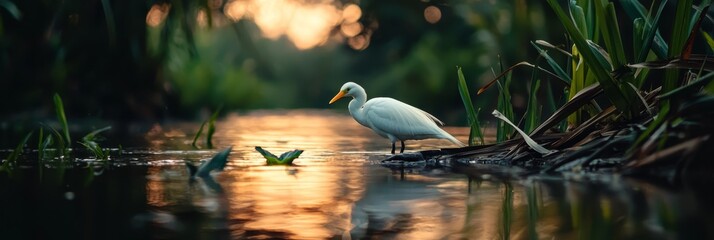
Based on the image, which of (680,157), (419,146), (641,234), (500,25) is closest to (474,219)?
(641,234)

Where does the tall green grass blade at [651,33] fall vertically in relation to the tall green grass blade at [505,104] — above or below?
above

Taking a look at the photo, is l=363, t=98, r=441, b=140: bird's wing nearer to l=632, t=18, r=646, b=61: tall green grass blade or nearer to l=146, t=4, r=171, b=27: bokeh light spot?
l=632, t=18, r=646, b=61: tall green grass blade

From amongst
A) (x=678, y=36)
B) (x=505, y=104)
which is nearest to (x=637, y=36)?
(x=678, y=36)

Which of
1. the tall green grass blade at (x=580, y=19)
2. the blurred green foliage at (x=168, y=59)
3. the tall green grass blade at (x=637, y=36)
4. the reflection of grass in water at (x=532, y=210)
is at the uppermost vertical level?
the blurred green foliage at (x=168, y=59)

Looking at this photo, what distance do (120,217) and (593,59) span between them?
10.6ft

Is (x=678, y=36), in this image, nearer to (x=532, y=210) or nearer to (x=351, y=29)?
(x=532, y=210)

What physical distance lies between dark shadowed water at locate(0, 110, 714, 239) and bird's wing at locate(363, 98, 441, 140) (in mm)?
1237

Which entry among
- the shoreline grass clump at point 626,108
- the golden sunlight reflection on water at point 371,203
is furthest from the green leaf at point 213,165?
the shoreline grass clump at point 626,108

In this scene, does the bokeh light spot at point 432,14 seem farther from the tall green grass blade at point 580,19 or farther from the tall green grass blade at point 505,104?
the tall green grass blade at point 580,19

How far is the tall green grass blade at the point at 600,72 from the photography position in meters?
6.67

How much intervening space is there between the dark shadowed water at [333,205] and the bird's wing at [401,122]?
4.06 feet

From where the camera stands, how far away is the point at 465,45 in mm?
26656

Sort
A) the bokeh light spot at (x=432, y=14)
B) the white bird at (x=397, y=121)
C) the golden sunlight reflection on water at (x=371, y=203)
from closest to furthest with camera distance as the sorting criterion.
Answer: the golden sunlight reflection on water at (x=371, y=203), the white bird at (x=397, y=121), the bokeh light spot at (x=432, y=14)

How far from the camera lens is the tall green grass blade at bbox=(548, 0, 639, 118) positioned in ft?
21.9
